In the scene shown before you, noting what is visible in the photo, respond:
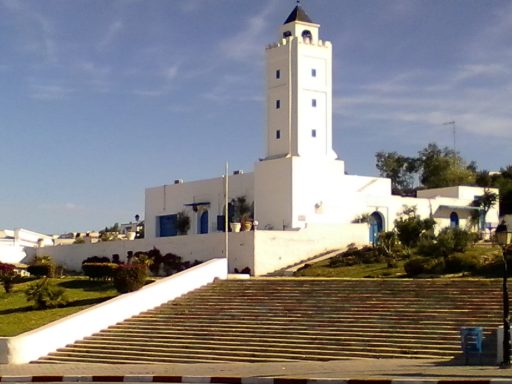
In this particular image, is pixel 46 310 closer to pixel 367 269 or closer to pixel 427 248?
pixel 367 269

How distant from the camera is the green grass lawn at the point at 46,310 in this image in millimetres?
26234

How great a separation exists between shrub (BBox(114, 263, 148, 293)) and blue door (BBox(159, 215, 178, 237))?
66.9 feet

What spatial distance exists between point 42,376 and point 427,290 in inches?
435

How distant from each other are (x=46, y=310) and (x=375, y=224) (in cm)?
2264

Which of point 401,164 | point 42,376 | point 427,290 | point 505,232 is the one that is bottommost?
point 42,376

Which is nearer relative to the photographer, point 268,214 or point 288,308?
point 288,308

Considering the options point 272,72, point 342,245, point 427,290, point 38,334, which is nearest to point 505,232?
point 427,290

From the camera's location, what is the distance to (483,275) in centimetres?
→ 3027

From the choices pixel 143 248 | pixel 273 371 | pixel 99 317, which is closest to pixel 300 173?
pixel 143 248

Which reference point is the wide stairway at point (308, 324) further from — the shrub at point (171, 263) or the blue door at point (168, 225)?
the blue door at point (168, 225)

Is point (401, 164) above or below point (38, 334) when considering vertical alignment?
above

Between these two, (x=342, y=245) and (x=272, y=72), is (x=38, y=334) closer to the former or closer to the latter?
(x=342, y=245)

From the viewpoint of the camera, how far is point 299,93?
4528 centimetres

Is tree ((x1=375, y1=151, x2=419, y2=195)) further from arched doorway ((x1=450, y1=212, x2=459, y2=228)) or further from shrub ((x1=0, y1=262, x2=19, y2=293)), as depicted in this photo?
shrub ((x1=0, y1=262, x2=19, y2=293))
